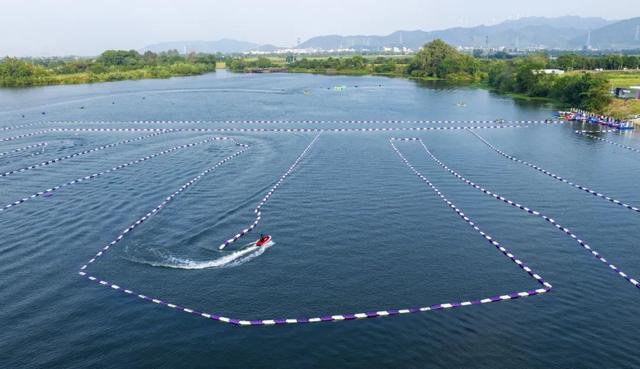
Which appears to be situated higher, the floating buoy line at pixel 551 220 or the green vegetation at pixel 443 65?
the green vegetation at pixel 443 65

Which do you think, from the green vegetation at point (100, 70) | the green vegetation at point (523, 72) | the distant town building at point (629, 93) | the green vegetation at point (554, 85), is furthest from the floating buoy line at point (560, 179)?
the green vegetation at point (100, 70)

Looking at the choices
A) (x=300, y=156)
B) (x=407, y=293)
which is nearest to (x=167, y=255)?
(x=407, y=293)

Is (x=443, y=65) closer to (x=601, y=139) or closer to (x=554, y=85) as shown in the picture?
(x=554, y=85)

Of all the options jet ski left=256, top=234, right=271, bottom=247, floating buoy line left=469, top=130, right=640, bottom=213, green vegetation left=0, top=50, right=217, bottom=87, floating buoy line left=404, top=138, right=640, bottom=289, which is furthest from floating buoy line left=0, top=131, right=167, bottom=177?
green vegetation left=0, top=50, right=217, bottom=87

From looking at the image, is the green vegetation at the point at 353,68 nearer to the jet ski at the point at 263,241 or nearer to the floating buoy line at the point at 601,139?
the floating buoy line at the point at 601,139

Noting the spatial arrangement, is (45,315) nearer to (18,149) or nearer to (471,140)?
(18,149)

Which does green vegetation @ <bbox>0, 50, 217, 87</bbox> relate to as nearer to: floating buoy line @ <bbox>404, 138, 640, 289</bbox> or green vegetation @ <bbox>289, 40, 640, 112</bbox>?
green vegetation @ <bbox>289, 40, 640, 112</bbox>
